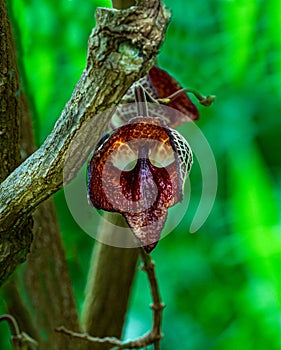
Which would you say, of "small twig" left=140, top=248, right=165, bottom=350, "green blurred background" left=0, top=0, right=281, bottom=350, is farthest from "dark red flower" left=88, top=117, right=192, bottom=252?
"green blurred background" left=0, top=0, right=281, bottom=350

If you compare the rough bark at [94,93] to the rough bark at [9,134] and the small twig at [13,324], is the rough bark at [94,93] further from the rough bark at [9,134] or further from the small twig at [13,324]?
the small twig at [13,324]

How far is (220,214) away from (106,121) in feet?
2.36

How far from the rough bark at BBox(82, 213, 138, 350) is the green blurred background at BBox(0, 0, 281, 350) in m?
0.23

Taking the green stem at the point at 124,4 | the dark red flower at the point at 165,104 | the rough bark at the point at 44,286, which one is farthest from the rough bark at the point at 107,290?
the green stem at the point at 124,4

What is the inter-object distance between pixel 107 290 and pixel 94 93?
294 millimetres

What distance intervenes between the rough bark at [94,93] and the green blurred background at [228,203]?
1.55 feet

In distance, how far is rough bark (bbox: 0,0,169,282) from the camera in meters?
0.23

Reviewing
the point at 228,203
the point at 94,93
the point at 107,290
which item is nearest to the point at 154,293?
the point at 107,290

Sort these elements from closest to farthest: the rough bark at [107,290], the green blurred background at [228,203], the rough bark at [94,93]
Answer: the rough bark at [94,93] → the rough bark at [107,290] → the green blurred background at [228,203]

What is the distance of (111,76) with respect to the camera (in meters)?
0.24

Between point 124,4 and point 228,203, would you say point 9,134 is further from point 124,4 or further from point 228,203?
point 228,203

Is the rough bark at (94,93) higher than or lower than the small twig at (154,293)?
higher

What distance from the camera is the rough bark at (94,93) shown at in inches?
9.0

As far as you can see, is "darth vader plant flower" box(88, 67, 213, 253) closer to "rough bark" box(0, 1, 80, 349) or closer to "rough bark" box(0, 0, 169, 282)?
"rough bark" box(0, 0, 169, 282)
